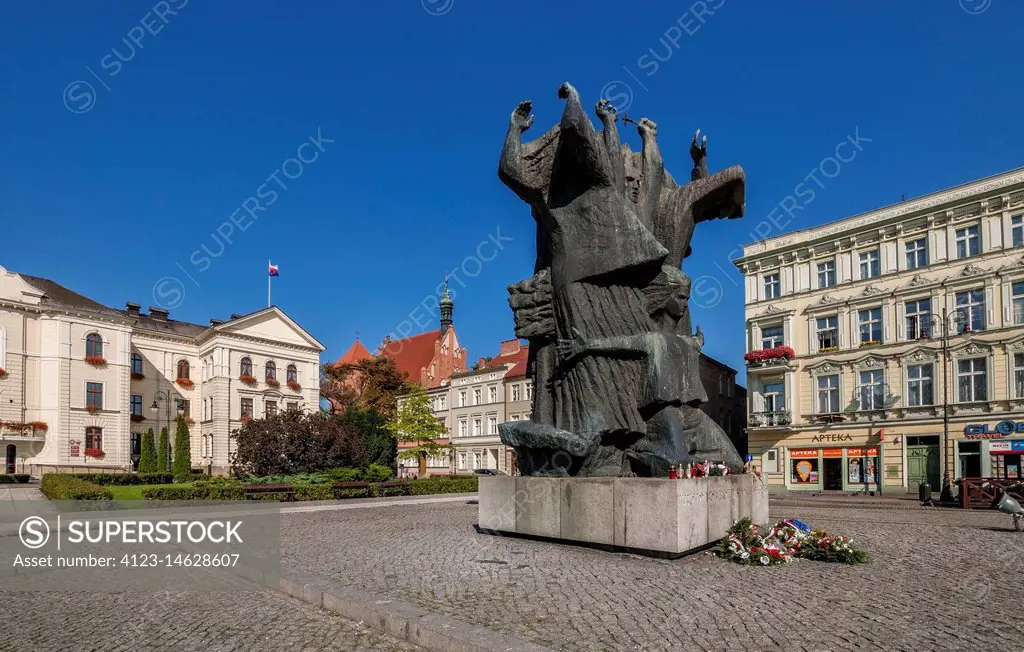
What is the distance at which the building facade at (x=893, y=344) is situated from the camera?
105ft

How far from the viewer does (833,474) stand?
3722 centimetres

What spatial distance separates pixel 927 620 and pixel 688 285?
6039mm

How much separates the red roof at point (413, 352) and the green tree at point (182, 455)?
37.0m

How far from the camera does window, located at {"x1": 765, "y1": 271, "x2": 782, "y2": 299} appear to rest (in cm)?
4138

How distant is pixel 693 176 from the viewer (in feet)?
41.4

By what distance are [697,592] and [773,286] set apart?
37773mm

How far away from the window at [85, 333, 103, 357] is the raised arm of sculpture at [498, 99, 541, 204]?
5244 centimetres

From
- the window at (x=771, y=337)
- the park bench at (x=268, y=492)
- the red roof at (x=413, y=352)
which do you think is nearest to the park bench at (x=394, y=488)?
the park bench at (x=268, y=492)

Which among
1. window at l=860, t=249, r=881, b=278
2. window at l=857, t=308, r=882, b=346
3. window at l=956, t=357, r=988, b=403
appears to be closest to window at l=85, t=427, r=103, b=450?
window at l=857, t=308, r=882, b=346

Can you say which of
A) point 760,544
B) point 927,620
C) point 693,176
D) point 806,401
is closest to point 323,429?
point 806,401

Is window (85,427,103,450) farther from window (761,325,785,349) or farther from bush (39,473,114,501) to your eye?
window (761,325,785,349)

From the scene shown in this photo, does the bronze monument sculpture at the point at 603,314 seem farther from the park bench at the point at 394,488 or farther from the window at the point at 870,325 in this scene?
the window at the point at 870,325

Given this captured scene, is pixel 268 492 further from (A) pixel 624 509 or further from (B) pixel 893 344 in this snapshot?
(B) pixel 893 344

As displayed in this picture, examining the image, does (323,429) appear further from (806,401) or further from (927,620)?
(927,620)
